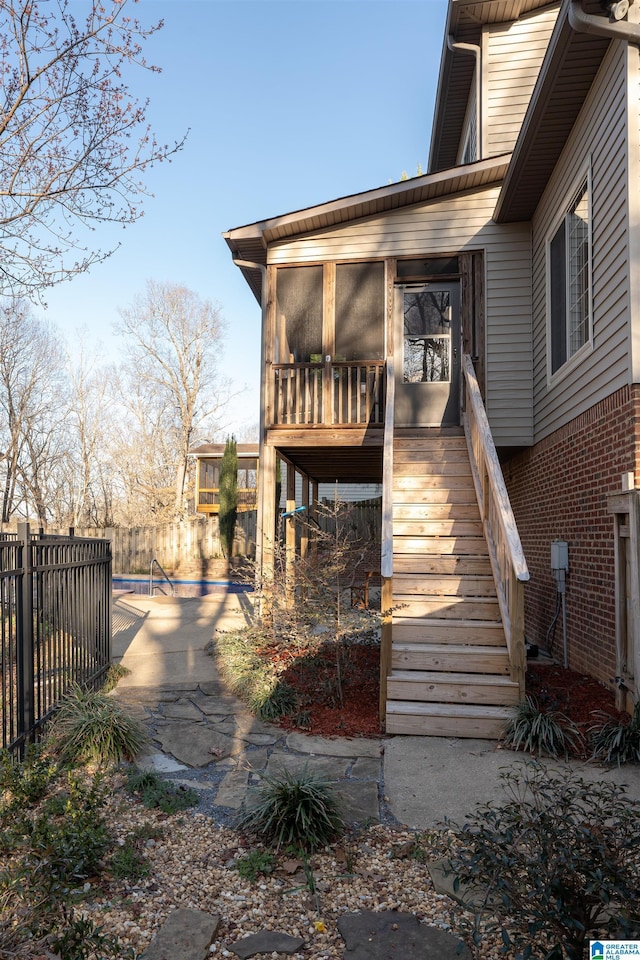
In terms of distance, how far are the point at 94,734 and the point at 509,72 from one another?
10.2 m

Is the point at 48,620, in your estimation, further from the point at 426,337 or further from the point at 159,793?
the point at 426,337

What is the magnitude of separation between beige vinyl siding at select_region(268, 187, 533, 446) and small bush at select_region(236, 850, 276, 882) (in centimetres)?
655

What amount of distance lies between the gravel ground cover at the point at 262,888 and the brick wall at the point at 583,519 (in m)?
3.01

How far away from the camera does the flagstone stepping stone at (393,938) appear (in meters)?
2.33

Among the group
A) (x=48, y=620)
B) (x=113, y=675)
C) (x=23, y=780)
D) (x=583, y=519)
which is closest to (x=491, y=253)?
(x=583, y=519)

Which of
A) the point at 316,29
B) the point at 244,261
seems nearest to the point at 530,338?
the point at 244,261

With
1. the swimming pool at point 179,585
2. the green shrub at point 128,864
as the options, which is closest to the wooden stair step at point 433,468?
the green shrub at point 128,864

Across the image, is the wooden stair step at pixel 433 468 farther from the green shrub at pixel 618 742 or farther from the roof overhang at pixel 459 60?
the roof overhang at pixel 459 60

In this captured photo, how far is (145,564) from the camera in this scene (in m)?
19.8

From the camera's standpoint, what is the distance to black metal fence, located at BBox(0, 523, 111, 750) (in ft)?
13.4

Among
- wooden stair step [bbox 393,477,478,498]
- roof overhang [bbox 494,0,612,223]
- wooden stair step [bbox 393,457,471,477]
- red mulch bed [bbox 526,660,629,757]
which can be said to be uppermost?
roof overhang [bbox 494,0,612,223]

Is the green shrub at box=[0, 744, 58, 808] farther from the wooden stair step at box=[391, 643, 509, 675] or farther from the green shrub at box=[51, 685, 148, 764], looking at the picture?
the wooden stair step at box=[391, 643, 509, 675]

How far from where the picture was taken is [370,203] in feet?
28.5

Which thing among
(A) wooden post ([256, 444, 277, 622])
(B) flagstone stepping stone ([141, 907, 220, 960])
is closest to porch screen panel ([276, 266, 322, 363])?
(A) wooden post ([256, 444, 277, 622])
